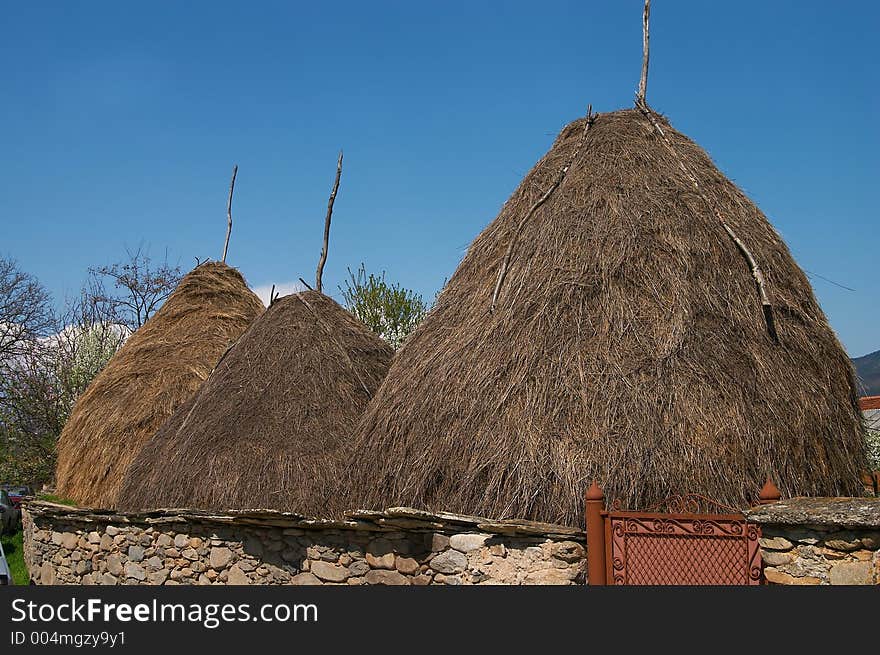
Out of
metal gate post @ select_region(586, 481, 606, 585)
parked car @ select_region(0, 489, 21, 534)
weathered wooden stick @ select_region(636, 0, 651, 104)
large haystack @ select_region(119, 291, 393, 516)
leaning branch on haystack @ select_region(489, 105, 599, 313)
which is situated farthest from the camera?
parked car @ select_region(0, 489, 21, 534)

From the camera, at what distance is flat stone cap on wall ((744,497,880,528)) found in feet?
17.5

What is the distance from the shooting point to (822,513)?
5.48m

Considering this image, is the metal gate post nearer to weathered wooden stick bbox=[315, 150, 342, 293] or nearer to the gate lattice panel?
the gate lattice panel

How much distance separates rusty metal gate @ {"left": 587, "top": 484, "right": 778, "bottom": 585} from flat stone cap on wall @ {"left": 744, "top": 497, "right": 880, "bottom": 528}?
52 cm

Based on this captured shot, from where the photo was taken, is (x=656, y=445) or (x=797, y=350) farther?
(x=797, y=350)

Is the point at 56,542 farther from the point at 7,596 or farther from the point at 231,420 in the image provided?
the point at 7,596

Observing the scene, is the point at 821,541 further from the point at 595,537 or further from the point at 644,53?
the point at 644,53

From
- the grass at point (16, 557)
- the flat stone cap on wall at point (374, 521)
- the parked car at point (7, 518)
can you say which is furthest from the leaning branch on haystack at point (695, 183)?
the parked car at point (7, 518)

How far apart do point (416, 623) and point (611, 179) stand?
6.04 m

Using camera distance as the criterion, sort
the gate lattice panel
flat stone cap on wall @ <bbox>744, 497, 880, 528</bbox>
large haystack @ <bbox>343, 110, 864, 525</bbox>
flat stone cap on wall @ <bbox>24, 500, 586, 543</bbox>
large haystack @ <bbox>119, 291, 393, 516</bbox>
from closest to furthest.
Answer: flat stone cap on wall @ <bbox>744, 497, 880, 528</bbox>, the gate lattice panel, flat stone cap on wall @ <bbox>24, 500, 586, 543</bbox>, large haystack @ <bbox>343, 110, 864, 525</bbox>, large haystack @ <bbox>119, 291, 393, 516</bbox>

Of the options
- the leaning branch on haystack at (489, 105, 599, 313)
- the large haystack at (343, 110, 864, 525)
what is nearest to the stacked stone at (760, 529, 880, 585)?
the large haystack at (343, 110, 864, 525)

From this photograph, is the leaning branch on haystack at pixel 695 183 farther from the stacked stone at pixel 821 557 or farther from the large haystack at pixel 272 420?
the large haystack at pixel 272 420

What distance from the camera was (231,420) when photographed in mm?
11078

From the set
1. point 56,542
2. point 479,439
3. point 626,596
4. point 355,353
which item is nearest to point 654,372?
point 479,439
